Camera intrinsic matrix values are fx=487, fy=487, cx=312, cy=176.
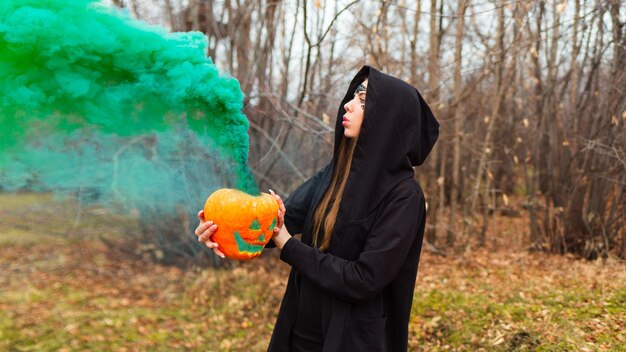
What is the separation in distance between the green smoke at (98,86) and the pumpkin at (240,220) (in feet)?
0.34

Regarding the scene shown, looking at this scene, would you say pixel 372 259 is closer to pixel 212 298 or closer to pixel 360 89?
pixel 360 89

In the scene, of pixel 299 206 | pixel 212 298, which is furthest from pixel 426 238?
pixel 299 206

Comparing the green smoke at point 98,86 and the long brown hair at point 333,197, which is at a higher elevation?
the green smoke at point 98,86

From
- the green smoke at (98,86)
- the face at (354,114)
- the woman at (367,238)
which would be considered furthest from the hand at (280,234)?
the face at (354,114)

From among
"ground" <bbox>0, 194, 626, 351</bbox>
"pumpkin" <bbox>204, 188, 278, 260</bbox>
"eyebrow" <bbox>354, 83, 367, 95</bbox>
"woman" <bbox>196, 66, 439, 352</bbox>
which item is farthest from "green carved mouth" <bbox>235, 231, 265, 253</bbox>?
"ground" <bbox>0, 194, 626, 351</bbox>

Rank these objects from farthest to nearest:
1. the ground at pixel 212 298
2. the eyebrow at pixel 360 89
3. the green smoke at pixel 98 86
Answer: the ground at pixel 212 298, the eyebrow at pixel 360 89, the green smoke at pixel 98 86

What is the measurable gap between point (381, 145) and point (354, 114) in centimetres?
19

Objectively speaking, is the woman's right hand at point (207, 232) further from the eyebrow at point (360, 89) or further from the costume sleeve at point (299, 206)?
the eyebrow at point (360, 89)

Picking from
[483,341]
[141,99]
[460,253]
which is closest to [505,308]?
[483,341]

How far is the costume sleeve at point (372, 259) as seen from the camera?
71.0 inches

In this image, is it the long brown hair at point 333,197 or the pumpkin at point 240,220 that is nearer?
the pumpkin at point 240,220

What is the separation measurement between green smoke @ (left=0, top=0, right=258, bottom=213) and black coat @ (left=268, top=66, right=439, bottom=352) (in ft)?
1.35

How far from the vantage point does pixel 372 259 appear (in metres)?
1.80

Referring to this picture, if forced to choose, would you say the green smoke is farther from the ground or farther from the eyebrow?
the ground
